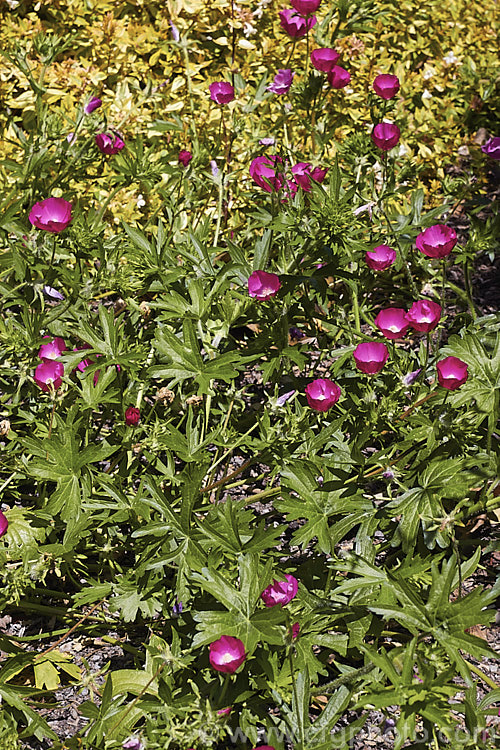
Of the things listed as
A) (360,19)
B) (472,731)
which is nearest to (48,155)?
(360,19)

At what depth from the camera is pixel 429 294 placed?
2.76 m

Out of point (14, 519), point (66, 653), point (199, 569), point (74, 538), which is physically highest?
point (199, 569)

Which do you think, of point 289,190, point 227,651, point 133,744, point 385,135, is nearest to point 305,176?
point 289,190

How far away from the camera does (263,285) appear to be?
176 cm

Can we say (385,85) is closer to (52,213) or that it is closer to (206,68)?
(52,213)

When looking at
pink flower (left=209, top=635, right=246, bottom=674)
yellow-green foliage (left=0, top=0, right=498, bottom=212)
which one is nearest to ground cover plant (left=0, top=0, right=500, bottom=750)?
pink flower (left=209, top=635, right=246, bottom=674)

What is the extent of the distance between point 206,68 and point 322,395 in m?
2.01

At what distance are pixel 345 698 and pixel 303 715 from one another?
4.0 inches

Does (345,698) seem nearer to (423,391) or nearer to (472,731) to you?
(472,731)

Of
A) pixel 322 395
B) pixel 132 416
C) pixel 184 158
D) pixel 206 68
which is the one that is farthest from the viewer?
pixel 206 68

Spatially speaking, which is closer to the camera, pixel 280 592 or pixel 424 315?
pixel 280 592

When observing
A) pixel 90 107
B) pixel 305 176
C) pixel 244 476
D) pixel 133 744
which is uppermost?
pixel 305 176

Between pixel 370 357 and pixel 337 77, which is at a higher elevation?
pixel 337 77

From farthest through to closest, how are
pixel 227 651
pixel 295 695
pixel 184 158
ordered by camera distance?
pixel 184 158, pixel 295 695, pixel 227 651
